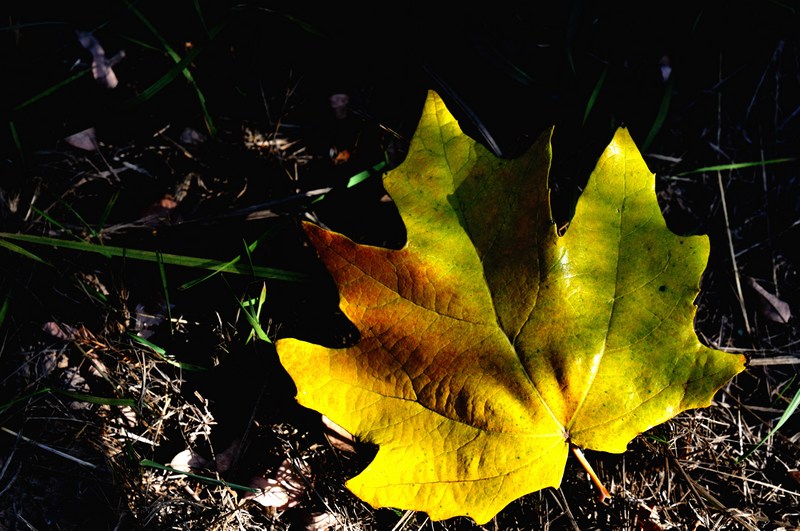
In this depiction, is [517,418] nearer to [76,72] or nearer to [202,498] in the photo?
[202,498]

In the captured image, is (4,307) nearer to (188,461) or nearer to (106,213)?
(106,213)

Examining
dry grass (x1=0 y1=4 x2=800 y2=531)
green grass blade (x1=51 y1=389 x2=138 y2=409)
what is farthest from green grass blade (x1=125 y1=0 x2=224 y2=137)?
green grass blade (x1=51 y1=389 x2=138 y2=409)

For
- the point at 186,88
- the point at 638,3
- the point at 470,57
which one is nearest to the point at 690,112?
the point at 638,3

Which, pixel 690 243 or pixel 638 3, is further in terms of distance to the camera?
pixel 638 3

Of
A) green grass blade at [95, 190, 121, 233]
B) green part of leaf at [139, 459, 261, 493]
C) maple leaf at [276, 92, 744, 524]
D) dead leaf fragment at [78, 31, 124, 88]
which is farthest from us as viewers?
dead leaf fragment at [78, 31, 124, 88]

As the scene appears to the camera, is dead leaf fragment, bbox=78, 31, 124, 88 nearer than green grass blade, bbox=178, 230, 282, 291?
No

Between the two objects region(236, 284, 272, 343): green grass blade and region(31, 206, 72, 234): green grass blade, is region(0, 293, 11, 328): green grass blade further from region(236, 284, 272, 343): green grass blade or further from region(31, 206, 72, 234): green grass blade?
region(236, 284, 272, 343): green grass blade
